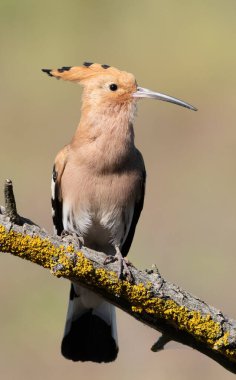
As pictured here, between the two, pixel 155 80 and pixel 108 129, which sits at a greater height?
A: pixel 108 129

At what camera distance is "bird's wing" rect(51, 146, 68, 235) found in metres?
4.38

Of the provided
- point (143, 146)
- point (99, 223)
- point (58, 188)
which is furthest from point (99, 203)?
point (143, 146)

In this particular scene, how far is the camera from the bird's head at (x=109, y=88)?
4312 millimetres

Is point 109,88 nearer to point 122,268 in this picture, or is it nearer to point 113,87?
point 113,87

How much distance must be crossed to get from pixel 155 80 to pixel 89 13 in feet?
→ 3.58

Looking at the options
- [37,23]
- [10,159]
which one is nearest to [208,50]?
[37,23]

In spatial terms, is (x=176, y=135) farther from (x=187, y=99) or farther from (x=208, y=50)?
(x=208, y=50)

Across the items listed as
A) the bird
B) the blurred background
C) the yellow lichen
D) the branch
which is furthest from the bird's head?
the blurred background

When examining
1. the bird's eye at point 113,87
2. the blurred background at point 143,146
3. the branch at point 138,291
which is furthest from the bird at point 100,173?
the blurred background at point 143,146

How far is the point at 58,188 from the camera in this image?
4457 millimetres

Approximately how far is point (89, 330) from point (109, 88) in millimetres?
924

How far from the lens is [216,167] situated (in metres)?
7.36

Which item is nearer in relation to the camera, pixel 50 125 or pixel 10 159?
pixel 10 159

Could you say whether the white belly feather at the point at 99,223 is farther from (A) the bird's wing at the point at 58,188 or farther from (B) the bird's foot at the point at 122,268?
(B) the bird's foot at the point at 122,268
